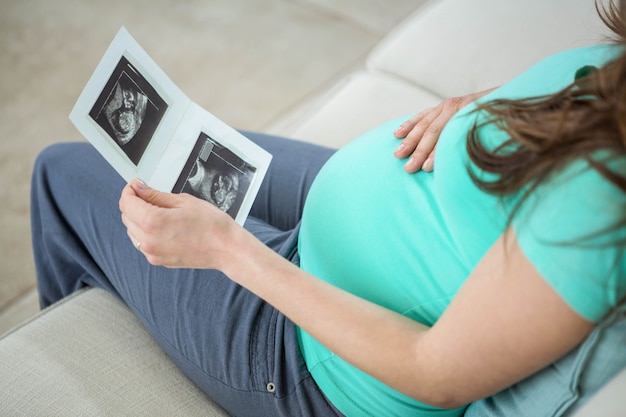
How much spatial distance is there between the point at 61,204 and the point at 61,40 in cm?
150

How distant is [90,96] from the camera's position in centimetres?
86

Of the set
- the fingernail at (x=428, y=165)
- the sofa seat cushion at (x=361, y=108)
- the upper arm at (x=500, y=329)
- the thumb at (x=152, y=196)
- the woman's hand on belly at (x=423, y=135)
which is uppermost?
the sofa seat cushion at (x=361, y=108)

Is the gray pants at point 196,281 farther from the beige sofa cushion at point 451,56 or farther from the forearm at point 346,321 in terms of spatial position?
the beige sofa cushion at point 451,56

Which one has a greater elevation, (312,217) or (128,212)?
(312,217)

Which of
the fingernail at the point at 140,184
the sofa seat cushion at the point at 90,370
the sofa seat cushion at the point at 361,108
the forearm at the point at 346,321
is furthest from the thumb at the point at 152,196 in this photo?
the sofa seat cushion at the point at 361,108

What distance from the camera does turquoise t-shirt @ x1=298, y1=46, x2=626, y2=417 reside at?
577 millimetres

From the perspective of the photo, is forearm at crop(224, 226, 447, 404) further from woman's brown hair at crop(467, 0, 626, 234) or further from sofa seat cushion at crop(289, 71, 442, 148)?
sofa seat cushion at crop(289, 71, 442, 148)

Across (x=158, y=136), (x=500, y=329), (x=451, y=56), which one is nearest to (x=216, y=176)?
(x=158, y=136)

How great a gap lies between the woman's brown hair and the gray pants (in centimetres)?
37

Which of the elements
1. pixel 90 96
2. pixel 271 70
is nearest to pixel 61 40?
pixel 271 70

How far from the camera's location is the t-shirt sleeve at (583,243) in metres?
0.57

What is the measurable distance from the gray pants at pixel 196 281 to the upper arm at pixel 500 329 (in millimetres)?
259

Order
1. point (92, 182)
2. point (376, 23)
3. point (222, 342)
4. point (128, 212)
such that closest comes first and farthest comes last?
1. point (128, 212)
2. point (222, 342)
3. point (92, 182)
4. point (376, 23)

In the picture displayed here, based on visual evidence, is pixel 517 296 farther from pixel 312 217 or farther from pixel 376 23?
pixel 376 23
